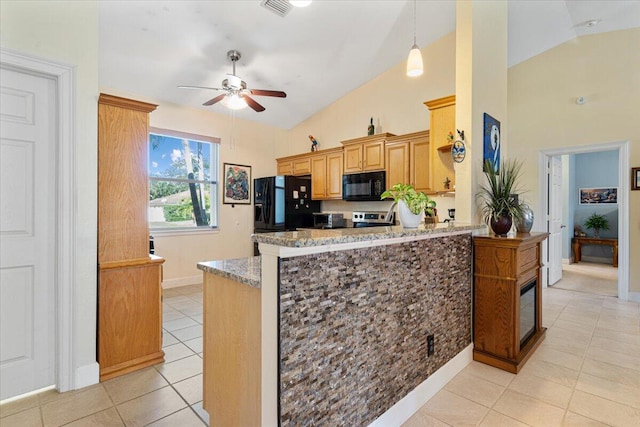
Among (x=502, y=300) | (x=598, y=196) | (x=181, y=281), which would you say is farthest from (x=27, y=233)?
(x=598, y=196)

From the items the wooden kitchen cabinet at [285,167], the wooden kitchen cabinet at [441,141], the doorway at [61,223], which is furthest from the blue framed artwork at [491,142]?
the wooden kitchen cabinet at [285,167]

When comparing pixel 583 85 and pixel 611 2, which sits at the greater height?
pixel 611 2

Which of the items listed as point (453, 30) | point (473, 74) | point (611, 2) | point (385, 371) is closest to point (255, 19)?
point (473, 74)

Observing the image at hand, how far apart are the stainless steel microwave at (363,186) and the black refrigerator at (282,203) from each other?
919mm

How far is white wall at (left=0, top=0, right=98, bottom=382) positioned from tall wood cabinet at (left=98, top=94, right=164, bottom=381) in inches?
3.1

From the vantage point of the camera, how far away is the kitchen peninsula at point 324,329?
3.95 ft

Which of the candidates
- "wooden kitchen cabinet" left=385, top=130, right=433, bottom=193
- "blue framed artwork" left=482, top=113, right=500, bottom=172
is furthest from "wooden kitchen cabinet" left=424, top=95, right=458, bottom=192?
"blue framed artwork" left=482, top=113, right=500, bottom=172

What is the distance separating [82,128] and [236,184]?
338 centimetres

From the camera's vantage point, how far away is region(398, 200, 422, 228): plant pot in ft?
6.62

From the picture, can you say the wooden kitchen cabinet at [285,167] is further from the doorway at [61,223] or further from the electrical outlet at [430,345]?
the electrical outlet at [430,345]

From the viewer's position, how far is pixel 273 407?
47.2 inches

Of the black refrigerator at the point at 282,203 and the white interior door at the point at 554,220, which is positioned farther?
the black refrigerator at the point at 282,203

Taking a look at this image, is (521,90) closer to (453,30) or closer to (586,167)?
(453,30)

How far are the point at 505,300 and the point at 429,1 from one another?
333 cm
